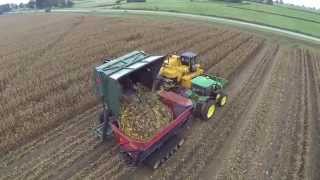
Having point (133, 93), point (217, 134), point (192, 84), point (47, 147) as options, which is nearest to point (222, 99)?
point (192, 84)

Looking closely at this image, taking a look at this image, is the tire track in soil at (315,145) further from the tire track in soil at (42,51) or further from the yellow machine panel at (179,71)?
the tire track in soil at (42,51)

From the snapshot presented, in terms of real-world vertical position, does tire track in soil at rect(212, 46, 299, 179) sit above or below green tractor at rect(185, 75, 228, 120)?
below

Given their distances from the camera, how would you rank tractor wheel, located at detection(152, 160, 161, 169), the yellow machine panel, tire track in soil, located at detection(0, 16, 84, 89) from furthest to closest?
1. tire track in soil, located at detection(0, 16, 84, 89)
2. the yellow machine panel
3. tractor wheel, located at detection(152, 160, 161, 169)

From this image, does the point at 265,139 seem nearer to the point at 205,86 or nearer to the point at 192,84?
the point at 205,86

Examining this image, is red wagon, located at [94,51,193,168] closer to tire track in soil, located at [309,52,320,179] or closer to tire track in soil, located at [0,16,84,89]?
tire track in soil, located at [309,52,320,179]

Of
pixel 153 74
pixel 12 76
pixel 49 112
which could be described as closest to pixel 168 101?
pixel 153 74

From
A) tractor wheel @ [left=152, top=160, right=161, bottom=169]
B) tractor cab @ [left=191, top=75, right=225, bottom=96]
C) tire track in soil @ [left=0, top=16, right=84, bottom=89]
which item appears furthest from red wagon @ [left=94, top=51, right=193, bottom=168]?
tire track in soil @ [left=0, top=16, right=84, bottom=89]

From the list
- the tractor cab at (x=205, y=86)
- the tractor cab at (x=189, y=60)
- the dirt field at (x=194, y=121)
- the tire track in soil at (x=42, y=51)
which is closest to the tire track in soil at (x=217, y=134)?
the dirt field at (x=194, y=121)

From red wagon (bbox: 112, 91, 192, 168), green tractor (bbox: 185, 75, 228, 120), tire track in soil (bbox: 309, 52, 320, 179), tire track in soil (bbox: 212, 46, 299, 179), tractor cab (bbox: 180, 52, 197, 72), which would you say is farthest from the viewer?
tractor cab (bbox: 180, 52, 197, 72)
